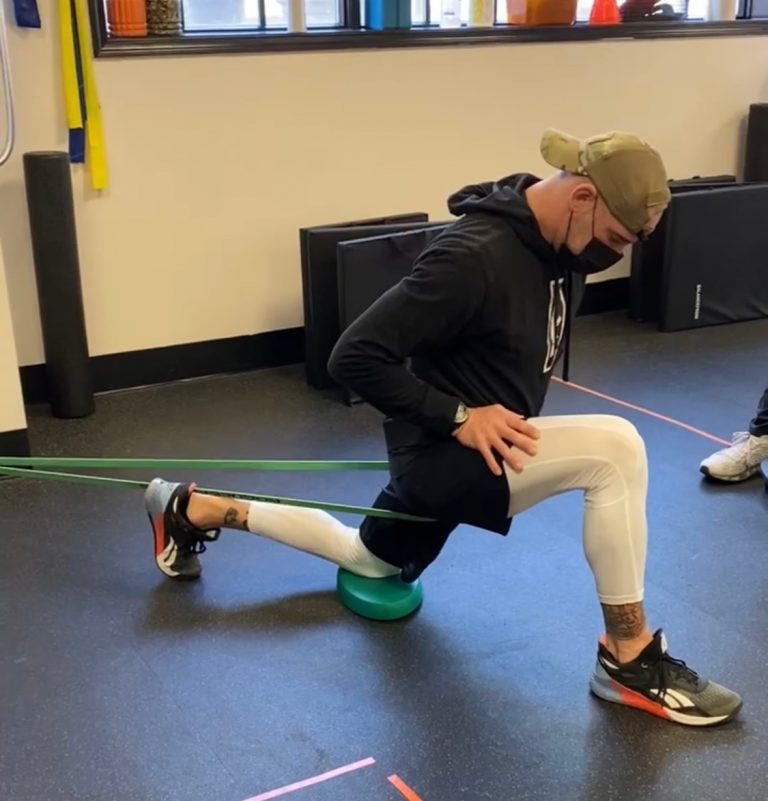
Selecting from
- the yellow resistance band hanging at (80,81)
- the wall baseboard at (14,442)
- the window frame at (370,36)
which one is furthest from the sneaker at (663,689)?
the window frame at (370,36)

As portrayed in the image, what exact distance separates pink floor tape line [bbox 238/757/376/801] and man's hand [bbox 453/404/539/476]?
0.53 meters

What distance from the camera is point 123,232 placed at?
3.54 metres

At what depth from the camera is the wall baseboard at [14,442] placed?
2965 mm

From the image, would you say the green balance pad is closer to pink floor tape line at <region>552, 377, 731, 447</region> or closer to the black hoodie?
the black hoodie

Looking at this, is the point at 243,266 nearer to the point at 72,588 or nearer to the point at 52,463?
the point at 52,463

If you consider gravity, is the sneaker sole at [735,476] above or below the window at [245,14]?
below

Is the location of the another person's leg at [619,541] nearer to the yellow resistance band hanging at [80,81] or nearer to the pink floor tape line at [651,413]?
the pink floor tape line at [651,413]

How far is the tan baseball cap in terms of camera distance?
70.2 inches

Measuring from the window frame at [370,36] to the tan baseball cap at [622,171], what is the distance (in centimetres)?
200

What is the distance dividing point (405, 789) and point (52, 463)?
1268mm

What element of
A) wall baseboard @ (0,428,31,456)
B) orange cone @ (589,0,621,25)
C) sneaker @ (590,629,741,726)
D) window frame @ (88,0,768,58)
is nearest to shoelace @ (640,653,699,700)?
sneaker @ (590,629,741,726)

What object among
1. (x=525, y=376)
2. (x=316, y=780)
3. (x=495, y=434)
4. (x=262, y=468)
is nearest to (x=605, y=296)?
(x=262, y=468)

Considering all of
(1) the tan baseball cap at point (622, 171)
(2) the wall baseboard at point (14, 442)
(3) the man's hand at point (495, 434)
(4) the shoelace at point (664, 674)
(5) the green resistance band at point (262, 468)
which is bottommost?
(4) the shoelace at point (664, 674)

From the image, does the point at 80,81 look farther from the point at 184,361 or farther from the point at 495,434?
the point at 495,434
